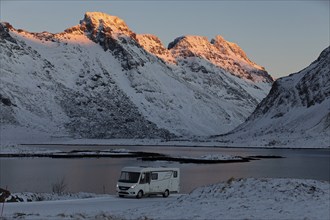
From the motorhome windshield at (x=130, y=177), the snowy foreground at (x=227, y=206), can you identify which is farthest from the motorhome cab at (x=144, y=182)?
the snowy foreground at (x=227, y=206)

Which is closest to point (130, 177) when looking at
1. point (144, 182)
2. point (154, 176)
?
point (144, 182)

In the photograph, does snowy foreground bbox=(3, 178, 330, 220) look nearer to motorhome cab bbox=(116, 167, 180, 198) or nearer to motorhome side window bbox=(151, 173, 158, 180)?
motorhome cab bbox=(116, 167, 180, 198)

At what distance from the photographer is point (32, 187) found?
56625 mm

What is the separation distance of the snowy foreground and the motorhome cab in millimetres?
3855

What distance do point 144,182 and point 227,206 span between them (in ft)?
38.9

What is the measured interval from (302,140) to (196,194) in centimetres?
15038

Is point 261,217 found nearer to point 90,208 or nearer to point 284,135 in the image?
point 90,208

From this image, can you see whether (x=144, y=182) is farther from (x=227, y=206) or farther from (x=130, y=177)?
(x=227, y=206)

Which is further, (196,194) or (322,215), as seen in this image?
(196,194)

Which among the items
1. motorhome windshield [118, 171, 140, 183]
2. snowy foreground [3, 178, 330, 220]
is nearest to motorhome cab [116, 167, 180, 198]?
motorhome windshield [118, 171, 140, 183]

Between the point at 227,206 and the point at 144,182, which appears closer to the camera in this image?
the point at 227,206

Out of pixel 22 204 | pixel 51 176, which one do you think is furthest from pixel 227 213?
pixel 51 176

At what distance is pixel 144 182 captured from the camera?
127 feet

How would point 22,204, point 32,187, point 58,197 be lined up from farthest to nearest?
point 32,187
point 58,197
point 22,204
